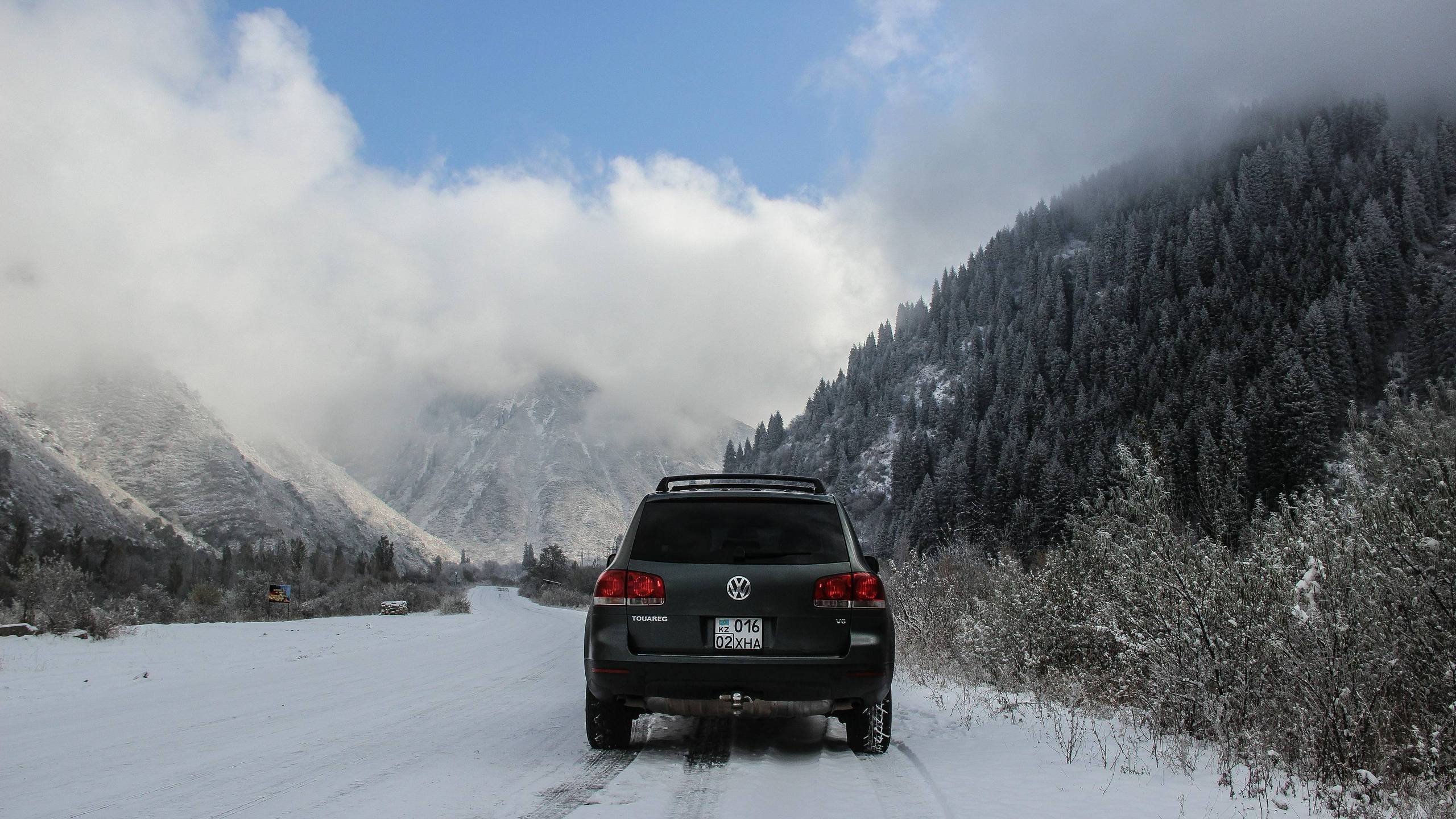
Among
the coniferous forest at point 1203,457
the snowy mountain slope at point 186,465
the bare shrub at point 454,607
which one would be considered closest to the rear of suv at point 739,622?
the coniferous forest at point 1203,457

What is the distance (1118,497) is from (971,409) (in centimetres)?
12023

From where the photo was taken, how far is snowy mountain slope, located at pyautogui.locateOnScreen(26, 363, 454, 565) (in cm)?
9719

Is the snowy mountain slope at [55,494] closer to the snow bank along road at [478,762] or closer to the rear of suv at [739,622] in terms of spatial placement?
the snow bank along road at [478,762]

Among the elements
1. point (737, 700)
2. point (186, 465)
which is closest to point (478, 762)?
point (737, 700)

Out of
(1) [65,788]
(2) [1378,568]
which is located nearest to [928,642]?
(2) [1378,568]

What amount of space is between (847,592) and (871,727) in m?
1.14

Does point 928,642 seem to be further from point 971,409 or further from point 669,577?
point 971,409

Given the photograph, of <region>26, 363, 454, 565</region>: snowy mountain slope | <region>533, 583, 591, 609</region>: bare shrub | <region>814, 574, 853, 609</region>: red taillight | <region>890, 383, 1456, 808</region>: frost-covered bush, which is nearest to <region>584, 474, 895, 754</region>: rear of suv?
<region>814, 574, 853, 609</region>: red taillight

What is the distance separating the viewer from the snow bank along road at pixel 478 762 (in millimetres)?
4574

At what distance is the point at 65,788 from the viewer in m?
4.98

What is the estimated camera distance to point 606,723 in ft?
19.9

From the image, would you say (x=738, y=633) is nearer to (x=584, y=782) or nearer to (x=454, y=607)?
(x=584, y=782)

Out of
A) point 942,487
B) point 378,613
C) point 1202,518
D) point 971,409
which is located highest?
point 971,409

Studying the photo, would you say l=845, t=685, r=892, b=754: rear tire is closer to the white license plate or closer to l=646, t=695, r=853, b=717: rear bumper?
l=646, t=695, r=853, b=717: rear bumper
